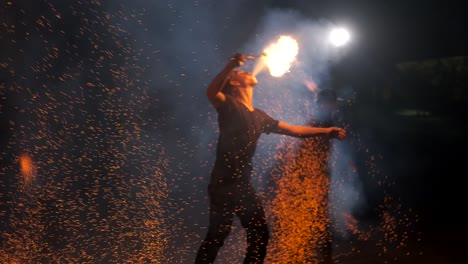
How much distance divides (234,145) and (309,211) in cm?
305

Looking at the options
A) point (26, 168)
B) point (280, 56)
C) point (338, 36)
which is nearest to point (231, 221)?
point (280, 56)

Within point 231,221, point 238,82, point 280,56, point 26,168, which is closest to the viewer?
point 231,221

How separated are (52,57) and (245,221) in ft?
19.4

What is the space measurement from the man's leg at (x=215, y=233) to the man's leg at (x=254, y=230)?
99 millimetres

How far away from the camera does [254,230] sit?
3.04 meters

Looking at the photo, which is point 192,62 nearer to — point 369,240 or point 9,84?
point 9,84

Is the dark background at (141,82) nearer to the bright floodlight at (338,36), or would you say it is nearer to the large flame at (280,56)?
the bright floodlight at (338,36)

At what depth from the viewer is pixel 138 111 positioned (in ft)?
28.9

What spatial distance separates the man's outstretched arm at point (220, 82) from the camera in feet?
9.25

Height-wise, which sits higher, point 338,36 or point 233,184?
point 338,36

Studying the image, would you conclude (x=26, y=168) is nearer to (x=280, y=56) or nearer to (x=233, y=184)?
(x=280, y=56)

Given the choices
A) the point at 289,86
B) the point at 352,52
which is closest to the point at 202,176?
the point at 289,86

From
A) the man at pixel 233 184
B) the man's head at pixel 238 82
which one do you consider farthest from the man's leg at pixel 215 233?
the man's head at pixel 238 82

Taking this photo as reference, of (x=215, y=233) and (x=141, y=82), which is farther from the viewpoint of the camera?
(x=141, y=82)
